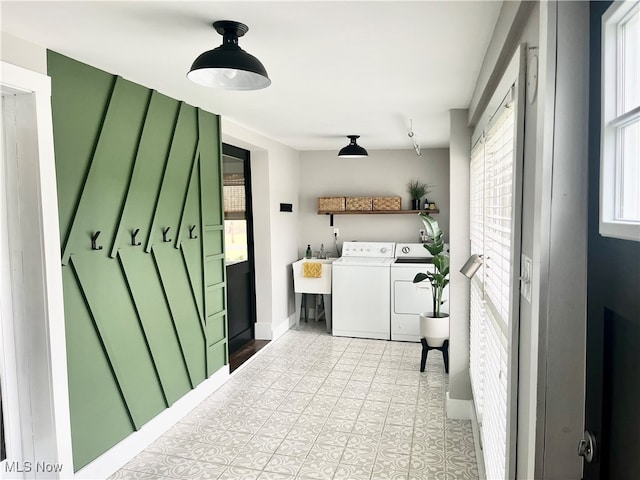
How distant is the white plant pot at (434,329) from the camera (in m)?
3.99

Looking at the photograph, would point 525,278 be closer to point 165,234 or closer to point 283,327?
point 165,234

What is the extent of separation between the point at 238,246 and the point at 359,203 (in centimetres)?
173

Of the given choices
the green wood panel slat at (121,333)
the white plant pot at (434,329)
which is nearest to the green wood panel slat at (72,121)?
the green wood panel slat at (121,333)

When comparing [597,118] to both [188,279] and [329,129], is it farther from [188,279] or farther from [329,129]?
[329,129]

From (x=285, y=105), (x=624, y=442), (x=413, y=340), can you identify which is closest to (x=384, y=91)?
(x=285, y=105)

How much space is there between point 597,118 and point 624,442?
70 cm

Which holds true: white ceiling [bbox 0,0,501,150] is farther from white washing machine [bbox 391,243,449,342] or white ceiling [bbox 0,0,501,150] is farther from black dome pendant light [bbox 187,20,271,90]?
white washing machine [bbox 391,243,449,342]

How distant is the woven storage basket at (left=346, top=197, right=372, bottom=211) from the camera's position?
569 centimetres

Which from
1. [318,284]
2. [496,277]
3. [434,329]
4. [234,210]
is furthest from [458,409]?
[234,210]

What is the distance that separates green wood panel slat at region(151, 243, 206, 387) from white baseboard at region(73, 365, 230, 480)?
0.13 m

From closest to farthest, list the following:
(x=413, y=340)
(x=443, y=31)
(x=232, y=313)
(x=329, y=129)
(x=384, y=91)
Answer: (x=443, y=31) < (x=384, y=91) < (x=329, y=129) < (x=232, y=313) < (x=413, y=340)

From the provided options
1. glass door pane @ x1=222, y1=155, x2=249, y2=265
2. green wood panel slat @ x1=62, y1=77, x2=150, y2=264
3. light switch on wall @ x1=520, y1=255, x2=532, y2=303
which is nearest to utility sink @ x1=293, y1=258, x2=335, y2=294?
glass door pane @ x1=222, y1=155, x2=249, y2=265

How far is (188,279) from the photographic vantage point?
3.33 m

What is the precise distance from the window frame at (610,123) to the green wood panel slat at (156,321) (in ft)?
7.88
